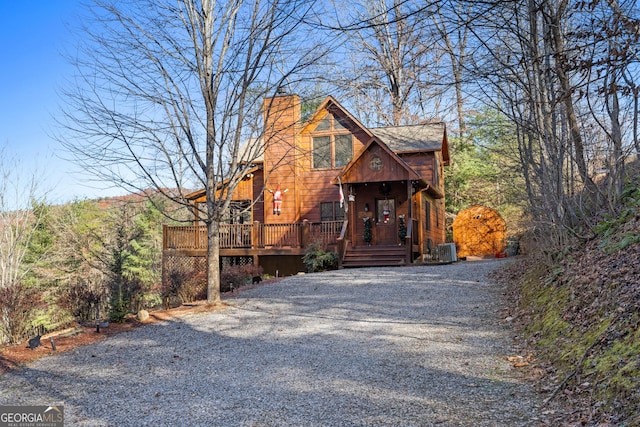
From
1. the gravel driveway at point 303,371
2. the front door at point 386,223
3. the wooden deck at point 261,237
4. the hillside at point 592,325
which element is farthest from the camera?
the front door at point 386,223

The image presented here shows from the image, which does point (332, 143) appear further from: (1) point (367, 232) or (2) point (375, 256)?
(2) point (375, 256)

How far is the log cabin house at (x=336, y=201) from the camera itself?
1892 centimetres

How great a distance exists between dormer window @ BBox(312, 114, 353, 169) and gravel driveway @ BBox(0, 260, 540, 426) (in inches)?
449

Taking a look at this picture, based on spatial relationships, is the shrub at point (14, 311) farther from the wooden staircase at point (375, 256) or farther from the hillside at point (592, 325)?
the wooden staircase at point (375, 256)

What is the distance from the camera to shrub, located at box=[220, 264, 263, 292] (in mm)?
15414

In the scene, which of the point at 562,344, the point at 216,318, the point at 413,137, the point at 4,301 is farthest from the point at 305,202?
the point at 562,344

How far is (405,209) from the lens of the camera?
20203 millimetres

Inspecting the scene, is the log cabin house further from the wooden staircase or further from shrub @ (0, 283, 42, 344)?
shrub @ (0, 283, 42, 344)

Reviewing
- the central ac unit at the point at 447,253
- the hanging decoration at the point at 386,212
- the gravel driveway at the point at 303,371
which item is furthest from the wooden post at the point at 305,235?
the gravel driveway at the point at 303,371

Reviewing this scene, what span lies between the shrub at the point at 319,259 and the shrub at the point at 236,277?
6.15 ft

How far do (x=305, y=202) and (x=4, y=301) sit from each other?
1370 cm

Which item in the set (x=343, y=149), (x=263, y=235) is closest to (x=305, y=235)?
(x=263, y=235)

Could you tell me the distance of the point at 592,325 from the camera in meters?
5.50

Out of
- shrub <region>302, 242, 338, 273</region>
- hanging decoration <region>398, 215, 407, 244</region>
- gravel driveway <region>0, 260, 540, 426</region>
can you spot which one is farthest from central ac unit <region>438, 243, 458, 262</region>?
gravel driveway <region>0, 260, 540, 426</region>
